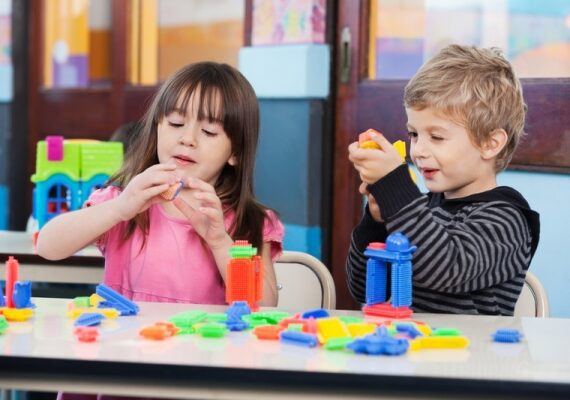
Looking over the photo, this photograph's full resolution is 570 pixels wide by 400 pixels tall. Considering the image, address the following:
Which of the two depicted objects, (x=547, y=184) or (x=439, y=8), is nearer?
(x=547, y=184)

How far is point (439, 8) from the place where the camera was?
325 centimetres

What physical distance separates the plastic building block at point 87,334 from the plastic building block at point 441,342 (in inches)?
16.1

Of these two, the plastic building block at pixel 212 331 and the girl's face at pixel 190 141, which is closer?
the plastic building block at pixel 212 331

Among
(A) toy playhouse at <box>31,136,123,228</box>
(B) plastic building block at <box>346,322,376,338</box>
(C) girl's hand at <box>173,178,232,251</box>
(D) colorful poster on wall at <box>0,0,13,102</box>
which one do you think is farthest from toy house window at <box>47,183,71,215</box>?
(D) colorful poster on wall at <box>0,0,13,102</box>

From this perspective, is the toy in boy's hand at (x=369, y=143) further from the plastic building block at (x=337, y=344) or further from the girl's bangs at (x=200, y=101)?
the girl's bangs at (x=200, y=101)

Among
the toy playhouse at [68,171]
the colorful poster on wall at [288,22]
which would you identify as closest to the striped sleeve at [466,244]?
the toy playhouse at [68,171]

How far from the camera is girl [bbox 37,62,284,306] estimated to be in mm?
1947

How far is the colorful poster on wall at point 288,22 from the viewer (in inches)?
141

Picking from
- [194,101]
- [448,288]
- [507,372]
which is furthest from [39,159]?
[507,372]

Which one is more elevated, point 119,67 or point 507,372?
point 119,67

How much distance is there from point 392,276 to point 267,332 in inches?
9.5

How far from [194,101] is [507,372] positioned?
3.12 ft

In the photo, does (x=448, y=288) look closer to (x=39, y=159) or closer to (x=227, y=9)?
(x=39, y=159)

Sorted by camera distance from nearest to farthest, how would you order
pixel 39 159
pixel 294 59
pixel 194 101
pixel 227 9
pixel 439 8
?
1. pixel 194 101
2. pixel 39 159
3. pixel 439 8
4. pixel 294 59
5. pixel 227 9
